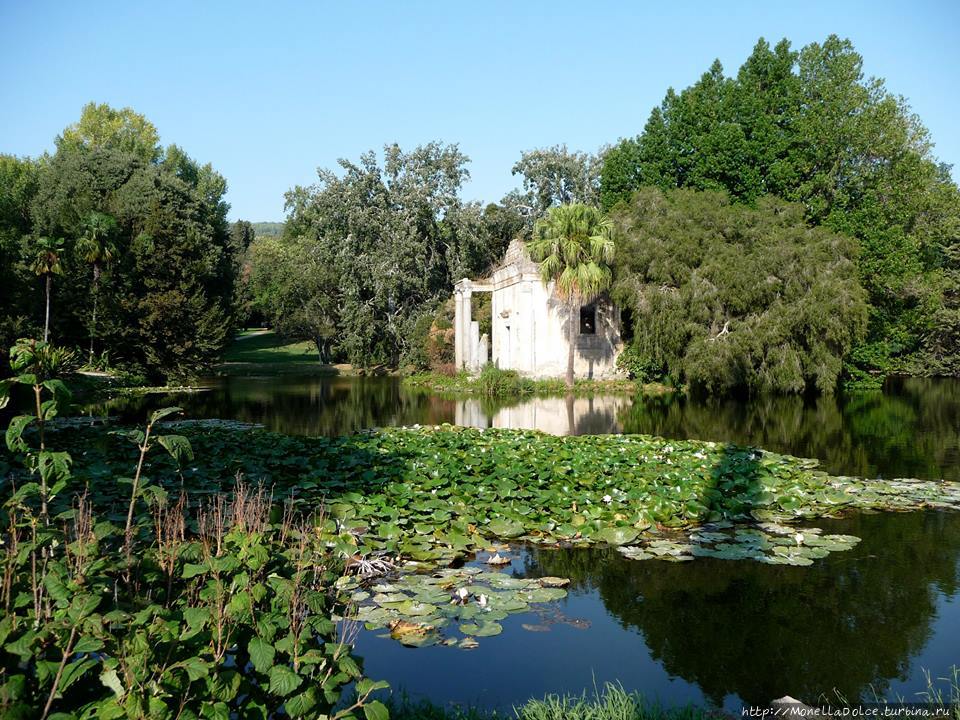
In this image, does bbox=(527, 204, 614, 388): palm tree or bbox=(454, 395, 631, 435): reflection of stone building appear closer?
bbox=(454, 395, 631, 435): reflection of stone building

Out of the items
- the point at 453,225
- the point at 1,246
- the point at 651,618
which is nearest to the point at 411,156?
the point at 453,225

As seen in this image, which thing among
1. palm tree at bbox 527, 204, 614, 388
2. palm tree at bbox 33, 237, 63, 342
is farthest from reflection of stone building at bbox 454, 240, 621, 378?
palm tree at bbox 33, 237, 63, 342

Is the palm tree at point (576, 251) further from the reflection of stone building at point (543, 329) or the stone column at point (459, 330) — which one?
the stone column at point (459, 330)

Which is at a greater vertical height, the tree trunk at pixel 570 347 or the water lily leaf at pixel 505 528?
the tree trunk at pixel 570 347

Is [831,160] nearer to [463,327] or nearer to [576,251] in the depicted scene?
[576,251]

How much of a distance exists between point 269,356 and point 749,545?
187 ft

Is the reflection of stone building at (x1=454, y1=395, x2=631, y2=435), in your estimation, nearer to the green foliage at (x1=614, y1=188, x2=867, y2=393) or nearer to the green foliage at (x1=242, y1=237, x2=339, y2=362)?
the green foliage at (x1=614, y1=188, x2=867, y2=393)

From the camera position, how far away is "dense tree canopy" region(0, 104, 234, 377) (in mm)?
33062

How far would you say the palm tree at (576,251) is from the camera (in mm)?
31766

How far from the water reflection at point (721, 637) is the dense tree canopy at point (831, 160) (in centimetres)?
2856

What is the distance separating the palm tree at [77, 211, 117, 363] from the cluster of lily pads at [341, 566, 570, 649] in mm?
30275

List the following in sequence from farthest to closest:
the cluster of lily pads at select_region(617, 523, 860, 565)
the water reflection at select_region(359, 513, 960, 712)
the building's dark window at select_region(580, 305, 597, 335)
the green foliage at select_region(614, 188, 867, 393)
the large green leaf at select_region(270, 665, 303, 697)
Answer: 1. the building's dark window at select_region(580, 305, 597, 335)
2. the green foliage at select_region(614, 188, 867, 393)
3. the cluster of lily pads at select_region(617, 523, 860, 565)
4. the water reflection at select_region(359, 513, 960, 712)
5. the large green leaf at select_region(270, 665, 303, 697)

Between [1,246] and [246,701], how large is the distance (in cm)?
2982

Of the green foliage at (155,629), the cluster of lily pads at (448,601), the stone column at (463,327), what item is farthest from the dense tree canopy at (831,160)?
the green foliage at (155,629)
